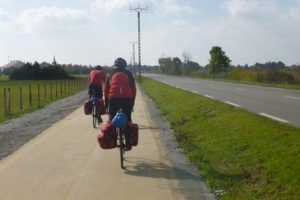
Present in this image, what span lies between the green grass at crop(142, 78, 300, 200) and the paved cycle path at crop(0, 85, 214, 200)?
21.2 inches

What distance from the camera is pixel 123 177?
812 cm

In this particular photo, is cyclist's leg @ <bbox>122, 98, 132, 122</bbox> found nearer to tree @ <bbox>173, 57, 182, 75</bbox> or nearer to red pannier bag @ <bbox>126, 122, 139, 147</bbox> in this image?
red pannier bag @ <bbox>126, 122, 139, 147</bbox>

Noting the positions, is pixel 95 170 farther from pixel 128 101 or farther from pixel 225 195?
pixel 225 195

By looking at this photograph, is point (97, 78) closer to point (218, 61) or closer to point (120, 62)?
point (120, 62)

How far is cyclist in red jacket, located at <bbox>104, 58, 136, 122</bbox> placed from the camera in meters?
9.20

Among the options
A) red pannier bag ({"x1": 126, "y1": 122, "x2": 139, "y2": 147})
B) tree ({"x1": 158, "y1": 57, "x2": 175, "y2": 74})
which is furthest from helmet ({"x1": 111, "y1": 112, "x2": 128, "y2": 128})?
tree ({"x1": 158, "y1": 57, "x2": 175, "y2": 74})

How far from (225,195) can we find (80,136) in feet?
21.9

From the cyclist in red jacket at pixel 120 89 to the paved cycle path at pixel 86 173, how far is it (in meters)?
0.99

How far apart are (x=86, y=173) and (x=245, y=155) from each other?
8.80 ft

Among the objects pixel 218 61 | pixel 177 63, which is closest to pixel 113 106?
Result: pixel 218 61

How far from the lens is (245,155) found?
8812mm

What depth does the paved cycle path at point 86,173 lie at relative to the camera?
7.08 meters

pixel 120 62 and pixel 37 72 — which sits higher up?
pixel 120 62

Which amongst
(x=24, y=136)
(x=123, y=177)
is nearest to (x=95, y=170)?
(x=123, y=177)
